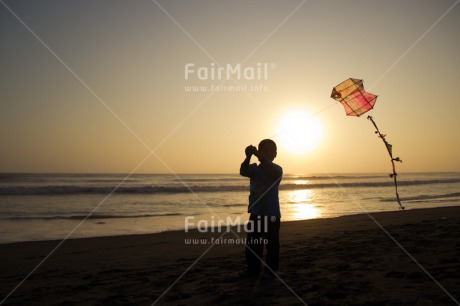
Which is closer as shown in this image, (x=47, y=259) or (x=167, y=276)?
(x=167, y=276)

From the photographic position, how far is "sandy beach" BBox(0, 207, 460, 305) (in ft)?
12.5

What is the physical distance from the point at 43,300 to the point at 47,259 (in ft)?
9.82

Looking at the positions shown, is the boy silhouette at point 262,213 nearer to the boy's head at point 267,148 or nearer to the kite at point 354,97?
the boy's head at point 267,148

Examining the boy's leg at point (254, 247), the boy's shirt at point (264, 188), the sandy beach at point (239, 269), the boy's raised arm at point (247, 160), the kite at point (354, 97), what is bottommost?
the sandy beach at point (239, 269)

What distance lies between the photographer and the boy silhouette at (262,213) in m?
4.79

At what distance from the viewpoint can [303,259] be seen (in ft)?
18.4

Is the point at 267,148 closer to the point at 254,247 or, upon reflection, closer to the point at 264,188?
the point at 264,188

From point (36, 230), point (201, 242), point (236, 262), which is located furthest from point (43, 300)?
point (36, 230)

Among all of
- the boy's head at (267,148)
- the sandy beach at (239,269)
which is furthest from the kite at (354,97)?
the boy's head at (267,148)

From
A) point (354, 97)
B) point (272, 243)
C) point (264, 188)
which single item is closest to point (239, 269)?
point (272, 243)

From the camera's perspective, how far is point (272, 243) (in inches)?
191

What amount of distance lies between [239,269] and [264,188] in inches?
50.7

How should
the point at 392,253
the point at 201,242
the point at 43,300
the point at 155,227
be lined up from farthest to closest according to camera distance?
the point at 155,227 → the point at 201,242 → the point at 392,253 → the point at 43,300

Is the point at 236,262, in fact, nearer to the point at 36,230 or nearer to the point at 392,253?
the point at 392,253
